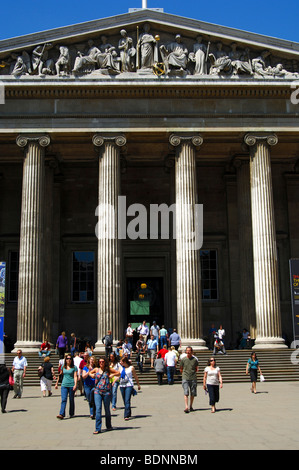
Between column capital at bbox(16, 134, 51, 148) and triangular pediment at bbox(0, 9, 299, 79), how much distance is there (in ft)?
10.00

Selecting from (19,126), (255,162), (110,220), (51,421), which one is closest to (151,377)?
Result: (110,220)

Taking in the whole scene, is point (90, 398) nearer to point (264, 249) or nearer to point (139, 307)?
point (264, 249)

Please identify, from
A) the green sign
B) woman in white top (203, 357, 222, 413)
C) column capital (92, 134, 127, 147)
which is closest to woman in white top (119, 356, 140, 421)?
woman in white top (203, 357, 222, 413)

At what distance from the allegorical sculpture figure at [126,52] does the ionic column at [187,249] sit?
14.1 ft

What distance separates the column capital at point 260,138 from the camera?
28.4 m

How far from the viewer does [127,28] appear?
28828 millimetres

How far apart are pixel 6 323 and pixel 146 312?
8.51 m

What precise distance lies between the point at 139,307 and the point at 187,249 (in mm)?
8528

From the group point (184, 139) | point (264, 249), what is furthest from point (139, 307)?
point (184, 139)

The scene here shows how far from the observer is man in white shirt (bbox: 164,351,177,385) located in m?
22.1

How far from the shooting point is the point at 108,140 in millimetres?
28062

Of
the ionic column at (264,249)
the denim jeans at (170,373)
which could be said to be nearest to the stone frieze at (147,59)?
the ionic column at (264,249)

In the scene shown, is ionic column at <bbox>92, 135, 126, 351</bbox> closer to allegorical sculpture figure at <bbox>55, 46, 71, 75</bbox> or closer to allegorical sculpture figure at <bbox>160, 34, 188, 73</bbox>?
allegorical sculpture figure at <bbox>55, 46, 71, 75</bbox>
